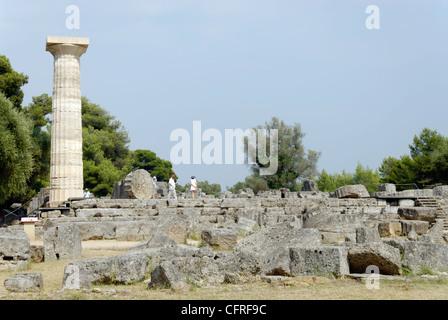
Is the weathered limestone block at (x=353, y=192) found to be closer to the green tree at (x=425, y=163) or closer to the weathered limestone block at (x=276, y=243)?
the weathered limestone block at (x=276, y=243)

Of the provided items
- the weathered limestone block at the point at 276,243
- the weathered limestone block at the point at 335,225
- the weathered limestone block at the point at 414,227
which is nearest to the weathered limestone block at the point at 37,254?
the weathered limestone block at the point at 276,243

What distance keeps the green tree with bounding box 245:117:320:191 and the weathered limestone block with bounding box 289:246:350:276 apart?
1636 inches

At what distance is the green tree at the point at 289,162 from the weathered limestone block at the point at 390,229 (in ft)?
109

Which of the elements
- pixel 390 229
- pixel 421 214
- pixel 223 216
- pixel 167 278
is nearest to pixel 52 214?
pixel 223 216

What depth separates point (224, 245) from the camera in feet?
40.6

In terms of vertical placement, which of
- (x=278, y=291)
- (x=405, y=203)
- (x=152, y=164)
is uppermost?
(x=152, y=164)

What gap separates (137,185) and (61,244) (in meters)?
10.1

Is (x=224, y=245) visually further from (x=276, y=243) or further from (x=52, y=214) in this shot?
(x=52, y=214)

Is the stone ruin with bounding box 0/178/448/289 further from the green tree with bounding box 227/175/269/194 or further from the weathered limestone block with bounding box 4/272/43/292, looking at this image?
the green tree with bounding box 227/175/269/194

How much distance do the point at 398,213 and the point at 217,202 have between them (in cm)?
638

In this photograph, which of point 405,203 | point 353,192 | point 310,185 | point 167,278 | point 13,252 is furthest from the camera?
point 310,185

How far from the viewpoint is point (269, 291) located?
23.6 feet

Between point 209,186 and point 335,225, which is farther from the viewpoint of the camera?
point 209,186
